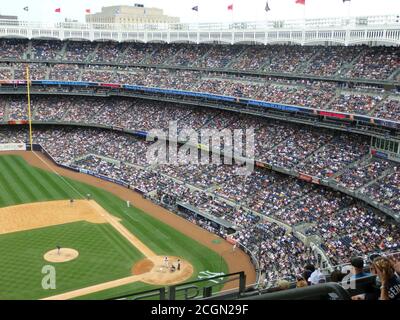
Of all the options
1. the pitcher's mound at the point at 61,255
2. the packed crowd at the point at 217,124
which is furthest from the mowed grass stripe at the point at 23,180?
the pitcher's mound at the point at 61,255

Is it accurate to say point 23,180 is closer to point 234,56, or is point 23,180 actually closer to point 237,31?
point 234,56

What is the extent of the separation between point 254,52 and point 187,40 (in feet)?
33.4

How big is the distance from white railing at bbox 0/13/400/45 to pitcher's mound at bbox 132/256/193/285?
25.6 meters

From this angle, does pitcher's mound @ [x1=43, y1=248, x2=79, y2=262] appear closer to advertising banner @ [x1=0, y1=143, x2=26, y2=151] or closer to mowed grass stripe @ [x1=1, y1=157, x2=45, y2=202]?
mowed grass stripe @ [x1=1, y1=157, x2=45, y2=202]

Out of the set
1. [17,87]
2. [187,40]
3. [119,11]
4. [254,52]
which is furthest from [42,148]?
[119,11]

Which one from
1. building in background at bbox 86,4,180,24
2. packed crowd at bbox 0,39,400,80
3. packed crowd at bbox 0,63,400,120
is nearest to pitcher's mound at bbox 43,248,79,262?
packed crowd at bbox 0,63,400,120

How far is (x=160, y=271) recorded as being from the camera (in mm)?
28859

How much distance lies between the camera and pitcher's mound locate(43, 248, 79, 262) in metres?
29.6

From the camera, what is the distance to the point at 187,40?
5856 cm

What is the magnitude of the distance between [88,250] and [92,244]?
1.13 meters

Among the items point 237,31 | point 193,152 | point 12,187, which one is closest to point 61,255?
point 12,187

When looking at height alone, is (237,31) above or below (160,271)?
above

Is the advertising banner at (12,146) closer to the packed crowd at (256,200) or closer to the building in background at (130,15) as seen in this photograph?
the packed crowd at (256,200)
